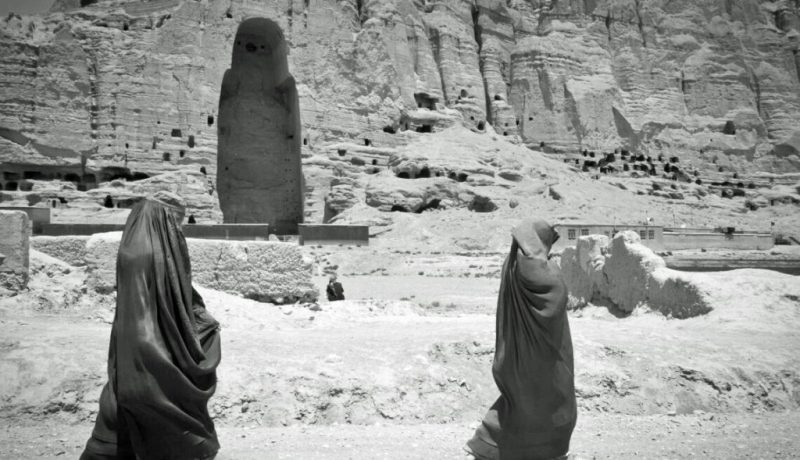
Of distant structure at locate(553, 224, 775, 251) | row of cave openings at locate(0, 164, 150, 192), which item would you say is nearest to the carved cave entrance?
row of cave openings at locate(0, 164, 150, 192)

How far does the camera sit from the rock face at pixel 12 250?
27.1 ft

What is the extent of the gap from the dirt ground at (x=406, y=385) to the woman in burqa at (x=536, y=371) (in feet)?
2.55

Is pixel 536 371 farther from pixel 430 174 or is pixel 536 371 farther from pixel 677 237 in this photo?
pixel 430 174

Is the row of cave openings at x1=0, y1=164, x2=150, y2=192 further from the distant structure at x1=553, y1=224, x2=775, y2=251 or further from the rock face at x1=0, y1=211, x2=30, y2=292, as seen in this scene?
the rock face at x1=0, y1=211, x2=30, y2=292

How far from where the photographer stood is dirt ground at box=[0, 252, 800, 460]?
520cm

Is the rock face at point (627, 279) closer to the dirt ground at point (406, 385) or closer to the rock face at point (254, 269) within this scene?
the dirt ground at point (406, 385)

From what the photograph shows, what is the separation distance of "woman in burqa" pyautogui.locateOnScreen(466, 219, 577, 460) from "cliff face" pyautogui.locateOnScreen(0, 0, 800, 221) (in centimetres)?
2736

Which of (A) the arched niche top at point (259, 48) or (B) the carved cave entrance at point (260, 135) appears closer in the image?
(B) the carved cave entrance at point (260, 135)

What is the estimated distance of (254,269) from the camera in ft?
35.5

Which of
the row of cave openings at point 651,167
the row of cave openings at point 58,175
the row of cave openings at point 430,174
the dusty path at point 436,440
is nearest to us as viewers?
the dusty path at point 436,440

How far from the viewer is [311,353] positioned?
6.62 metres

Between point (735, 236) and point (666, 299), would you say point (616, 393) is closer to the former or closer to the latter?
point (666, 299)

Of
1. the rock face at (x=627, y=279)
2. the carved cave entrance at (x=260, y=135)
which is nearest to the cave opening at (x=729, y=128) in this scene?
the carved cave entrance at (x=260, y=135)

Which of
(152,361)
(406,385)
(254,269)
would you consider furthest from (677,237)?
(152,361)
